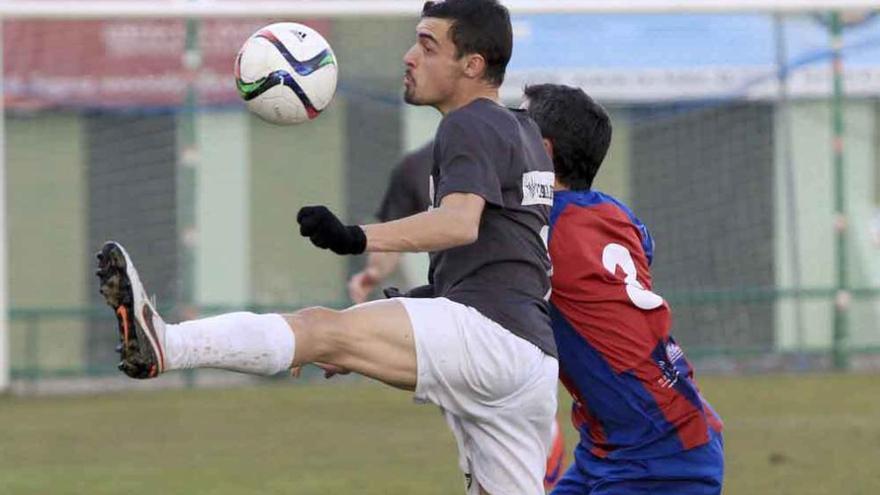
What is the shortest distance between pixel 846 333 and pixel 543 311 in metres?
9.18

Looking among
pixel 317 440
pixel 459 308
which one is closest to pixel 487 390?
pixel 459 308

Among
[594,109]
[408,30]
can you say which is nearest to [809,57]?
[408,30]

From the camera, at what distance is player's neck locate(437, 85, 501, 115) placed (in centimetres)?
547

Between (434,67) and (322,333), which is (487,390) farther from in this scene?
(434,67)

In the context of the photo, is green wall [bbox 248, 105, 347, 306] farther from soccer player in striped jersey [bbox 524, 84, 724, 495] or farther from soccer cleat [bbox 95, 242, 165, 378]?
soccer cleat [bbox 95, 242, 165, 378]

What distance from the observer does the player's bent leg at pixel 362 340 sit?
5.03 metres

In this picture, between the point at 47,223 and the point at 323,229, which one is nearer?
the point at 323,229

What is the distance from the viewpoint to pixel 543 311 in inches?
212

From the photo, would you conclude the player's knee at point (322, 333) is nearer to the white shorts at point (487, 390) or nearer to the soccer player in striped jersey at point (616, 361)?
the white shorts at point (487, 390)

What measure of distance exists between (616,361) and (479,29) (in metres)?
1.10

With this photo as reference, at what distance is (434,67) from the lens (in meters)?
5.45

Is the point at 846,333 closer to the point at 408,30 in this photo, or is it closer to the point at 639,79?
the point at 639,79

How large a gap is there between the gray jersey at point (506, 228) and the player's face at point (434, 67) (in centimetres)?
13

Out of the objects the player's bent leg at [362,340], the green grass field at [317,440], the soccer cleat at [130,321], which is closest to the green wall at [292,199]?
the green grass field at [317,440]
